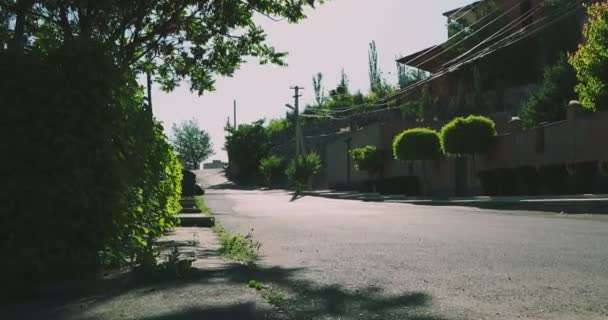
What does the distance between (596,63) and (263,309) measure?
24.8 meters

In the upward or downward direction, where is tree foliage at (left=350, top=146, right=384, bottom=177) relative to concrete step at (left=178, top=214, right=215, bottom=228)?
upward

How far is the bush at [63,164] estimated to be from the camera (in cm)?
557

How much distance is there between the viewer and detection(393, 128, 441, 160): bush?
125 feet

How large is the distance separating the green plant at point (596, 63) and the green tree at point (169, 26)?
1623 centimetres

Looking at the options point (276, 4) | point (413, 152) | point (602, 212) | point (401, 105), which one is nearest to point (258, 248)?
point (276, 4)

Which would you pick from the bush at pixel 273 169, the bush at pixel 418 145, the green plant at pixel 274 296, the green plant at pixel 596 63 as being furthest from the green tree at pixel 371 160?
the green plant at pixel 274 296

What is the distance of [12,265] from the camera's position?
5.38 metres

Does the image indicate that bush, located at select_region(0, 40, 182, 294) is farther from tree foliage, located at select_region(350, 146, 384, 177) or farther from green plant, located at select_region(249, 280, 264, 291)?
tree foliage, located at select_region(350, 146, 384, 177)

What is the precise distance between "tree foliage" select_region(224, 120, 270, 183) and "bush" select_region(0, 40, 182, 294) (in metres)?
84.9

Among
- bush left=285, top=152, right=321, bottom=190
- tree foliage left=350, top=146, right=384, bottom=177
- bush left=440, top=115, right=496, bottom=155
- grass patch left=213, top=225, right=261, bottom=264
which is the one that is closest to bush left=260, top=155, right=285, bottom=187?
bush left=285, top=152, right=321, bottom=190

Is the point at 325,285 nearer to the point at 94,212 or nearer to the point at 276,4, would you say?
the point at 94,212

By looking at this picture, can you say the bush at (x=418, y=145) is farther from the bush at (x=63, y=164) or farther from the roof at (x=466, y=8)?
the bush at (x=63, y=164)

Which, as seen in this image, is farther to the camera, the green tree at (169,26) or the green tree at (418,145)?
the green tree at (418,145)

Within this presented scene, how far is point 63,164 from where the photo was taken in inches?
226
